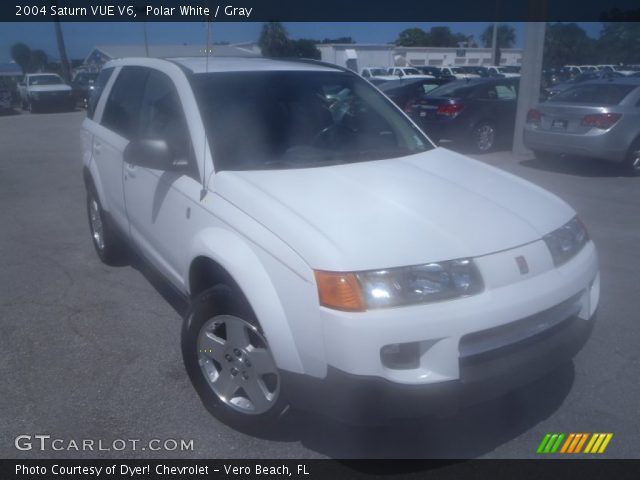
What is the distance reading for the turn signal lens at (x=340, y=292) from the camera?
243 centimetres

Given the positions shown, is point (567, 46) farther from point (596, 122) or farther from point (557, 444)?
point (557, 444)

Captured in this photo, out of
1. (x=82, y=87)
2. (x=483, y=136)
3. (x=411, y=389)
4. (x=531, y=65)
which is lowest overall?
(x=82, y=87)

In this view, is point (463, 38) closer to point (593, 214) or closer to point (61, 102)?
point (61, 102)

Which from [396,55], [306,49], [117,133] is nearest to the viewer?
[117,133]

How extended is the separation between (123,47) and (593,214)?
27.4 m

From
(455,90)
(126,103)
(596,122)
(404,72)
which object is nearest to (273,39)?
(455,90)

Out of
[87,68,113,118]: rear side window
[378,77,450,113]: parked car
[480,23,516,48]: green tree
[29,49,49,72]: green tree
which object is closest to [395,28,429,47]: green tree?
[480,23,516,48]: green tree

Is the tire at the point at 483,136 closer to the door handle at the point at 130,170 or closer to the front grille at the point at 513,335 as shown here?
the door handle at the point at 130,170

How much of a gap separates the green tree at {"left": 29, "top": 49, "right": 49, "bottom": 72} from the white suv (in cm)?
4121

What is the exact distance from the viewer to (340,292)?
2.44 metres

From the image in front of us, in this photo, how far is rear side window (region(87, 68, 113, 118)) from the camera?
5309mm

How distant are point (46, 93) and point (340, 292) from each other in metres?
25.7

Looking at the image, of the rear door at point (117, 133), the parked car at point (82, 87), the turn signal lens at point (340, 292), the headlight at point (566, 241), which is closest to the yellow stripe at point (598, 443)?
the headlight at point (566, 241)

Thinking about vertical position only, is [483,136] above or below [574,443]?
below
